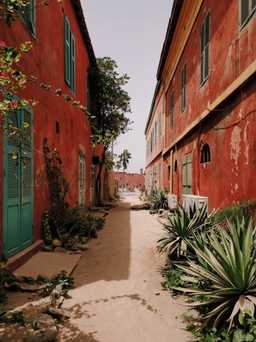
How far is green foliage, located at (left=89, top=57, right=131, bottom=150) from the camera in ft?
47.1

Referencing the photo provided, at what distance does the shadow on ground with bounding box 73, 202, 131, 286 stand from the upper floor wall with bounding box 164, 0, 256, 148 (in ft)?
12.6

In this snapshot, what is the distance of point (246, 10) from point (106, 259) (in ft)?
16.8

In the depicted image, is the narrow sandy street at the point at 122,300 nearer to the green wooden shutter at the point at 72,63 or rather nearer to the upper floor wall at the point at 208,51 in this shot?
the upper floor wall at the point at 208,51

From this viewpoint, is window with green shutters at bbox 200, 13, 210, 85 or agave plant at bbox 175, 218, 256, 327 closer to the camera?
agave plant at bbox 175, 218, 256, 327

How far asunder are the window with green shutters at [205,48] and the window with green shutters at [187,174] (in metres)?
2.57

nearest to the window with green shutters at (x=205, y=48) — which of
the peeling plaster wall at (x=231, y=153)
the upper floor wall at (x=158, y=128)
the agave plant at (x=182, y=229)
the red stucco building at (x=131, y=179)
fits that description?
the peeling plaster wall at (x=231, y=153)

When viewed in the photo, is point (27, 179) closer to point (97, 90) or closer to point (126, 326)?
point (126, 326)

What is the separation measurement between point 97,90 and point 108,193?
879 centimetres

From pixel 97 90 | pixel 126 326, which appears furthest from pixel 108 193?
pixel 126 326

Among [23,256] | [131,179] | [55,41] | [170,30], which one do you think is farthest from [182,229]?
[131,179]

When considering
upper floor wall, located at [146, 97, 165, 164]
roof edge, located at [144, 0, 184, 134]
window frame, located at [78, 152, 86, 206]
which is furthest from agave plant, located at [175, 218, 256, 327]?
upper floor wall, located at [146, 97, 165, 164]

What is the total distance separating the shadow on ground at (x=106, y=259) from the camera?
183 inches

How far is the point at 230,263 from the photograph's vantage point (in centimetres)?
292

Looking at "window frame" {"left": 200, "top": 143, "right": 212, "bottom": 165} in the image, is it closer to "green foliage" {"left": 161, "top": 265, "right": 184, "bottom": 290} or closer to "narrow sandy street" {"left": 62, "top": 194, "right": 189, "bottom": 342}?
"narrow sandy street" {"left": 62, "top": 194, "right": 189, "bottom": 342}
